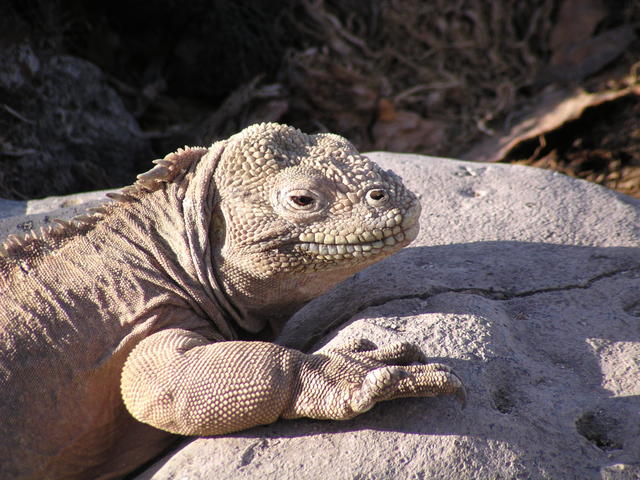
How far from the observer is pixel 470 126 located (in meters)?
9.63

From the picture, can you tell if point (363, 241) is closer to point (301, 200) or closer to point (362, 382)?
point (301, 200)

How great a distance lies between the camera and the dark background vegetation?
8031mm

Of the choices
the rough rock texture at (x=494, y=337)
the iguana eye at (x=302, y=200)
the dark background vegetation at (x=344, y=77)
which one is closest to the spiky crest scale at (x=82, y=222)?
the iguana eye at (x=302, y=200)

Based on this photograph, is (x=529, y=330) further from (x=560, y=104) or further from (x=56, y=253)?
(x=560, y=104)

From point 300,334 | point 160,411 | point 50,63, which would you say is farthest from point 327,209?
point 50,63

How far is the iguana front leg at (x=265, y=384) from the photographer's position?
122 inches

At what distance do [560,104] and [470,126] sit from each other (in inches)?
49.7

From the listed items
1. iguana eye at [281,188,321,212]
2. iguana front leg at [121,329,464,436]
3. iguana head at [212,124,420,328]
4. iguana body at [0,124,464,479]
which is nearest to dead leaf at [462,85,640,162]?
iguana body at [0,124,464,479]

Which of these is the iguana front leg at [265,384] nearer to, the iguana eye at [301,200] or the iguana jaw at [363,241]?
the iguana jaw at [363,241]

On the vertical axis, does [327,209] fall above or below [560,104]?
above

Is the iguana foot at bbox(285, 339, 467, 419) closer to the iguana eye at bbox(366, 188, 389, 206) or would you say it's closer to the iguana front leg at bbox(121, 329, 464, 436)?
the iguana front leg at bbox(121, 329, 464, 436)

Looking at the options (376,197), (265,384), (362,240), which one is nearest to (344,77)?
(376,197)

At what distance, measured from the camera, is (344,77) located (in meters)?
9.71

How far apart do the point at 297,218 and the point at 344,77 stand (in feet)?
20.9
